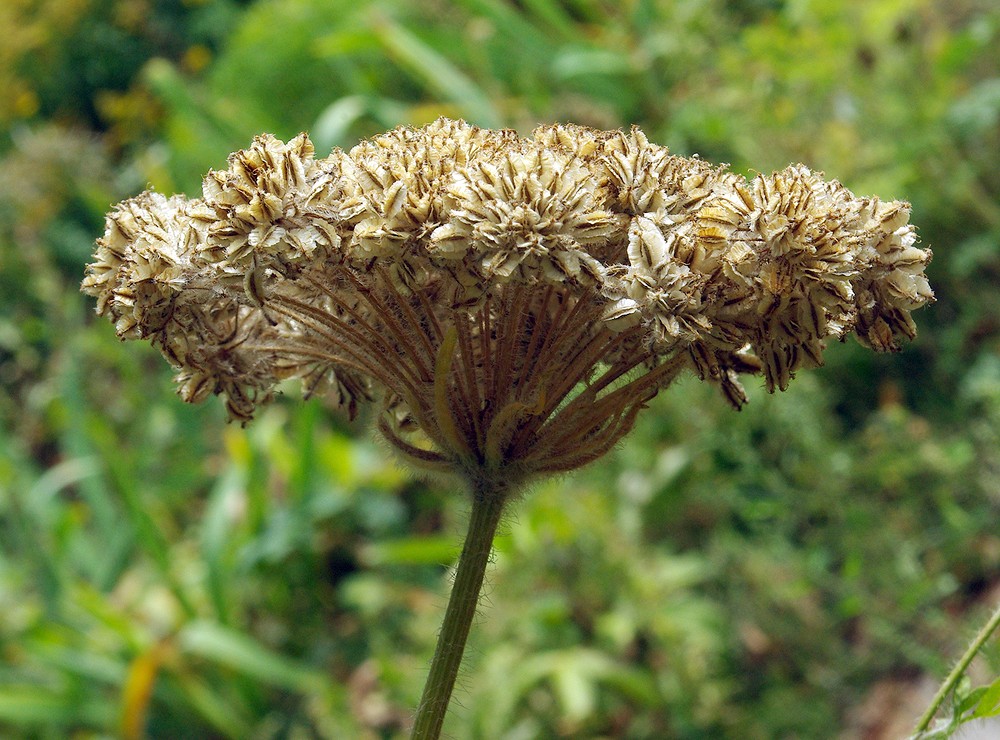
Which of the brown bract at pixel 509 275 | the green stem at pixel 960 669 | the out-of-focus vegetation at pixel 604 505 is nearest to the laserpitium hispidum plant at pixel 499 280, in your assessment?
the brown bract at pixel 509 275

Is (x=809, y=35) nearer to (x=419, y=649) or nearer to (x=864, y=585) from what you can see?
(x=864, y=585)

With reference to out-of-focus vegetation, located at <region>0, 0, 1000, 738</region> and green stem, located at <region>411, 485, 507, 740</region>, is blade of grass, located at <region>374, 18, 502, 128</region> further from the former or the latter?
green stem, located at <region>411, 485, 507, 740</region>

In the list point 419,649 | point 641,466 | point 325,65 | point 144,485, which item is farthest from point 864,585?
point 325,65

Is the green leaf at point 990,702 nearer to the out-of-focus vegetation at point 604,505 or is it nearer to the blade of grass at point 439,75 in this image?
the out-of-focus vegetation at point 604,505

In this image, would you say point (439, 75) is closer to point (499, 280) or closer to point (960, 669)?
point (499, 280)

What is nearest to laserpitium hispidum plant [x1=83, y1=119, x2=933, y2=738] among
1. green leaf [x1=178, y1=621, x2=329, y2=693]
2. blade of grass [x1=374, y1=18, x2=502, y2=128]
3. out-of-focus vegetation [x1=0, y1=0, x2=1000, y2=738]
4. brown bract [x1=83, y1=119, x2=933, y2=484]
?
brown bract [x1=83, y1=119, x2=933, y2=484]

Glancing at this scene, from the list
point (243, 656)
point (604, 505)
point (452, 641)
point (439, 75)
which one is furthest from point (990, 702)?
point (439, 75)
